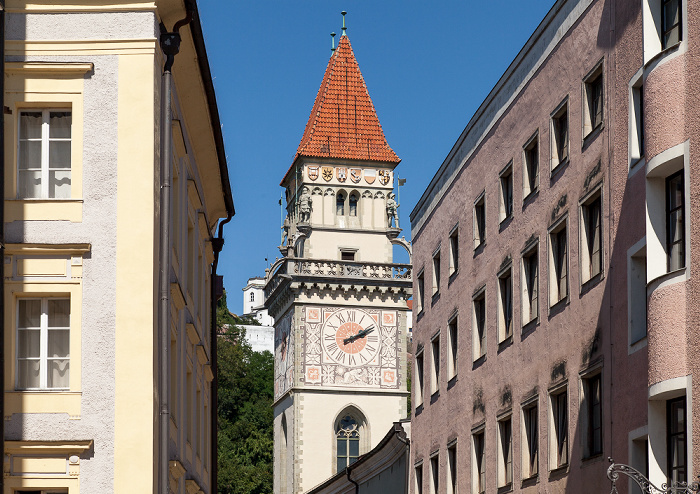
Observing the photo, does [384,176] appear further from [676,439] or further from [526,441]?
[676,439]

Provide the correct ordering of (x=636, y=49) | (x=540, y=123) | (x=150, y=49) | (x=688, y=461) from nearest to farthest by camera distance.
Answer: (x=688, y=461) < (x=150, y=49) < (x=636, y=49) < (x=540, y=123)

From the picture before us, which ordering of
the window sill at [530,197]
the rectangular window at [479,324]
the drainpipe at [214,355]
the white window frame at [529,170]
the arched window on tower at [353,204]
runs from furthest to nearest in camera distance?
the arched window on tower at [353,204], the rectangular window at [479,324], the drainpipe at [214,355], the white window frame at [529,170], the window sill at [530,197]

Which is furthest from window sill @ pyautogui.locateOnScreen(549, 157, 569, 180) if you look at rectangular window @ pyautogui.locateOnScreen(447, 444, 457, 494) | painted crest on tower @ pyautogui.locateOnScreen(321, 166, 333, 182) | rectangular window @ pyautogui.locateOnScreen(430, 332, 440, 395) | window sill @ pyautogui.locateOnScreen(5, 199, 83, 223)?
painted crest on tower @ pyautogui.locateOnScreen(321, 166, 333, 182)

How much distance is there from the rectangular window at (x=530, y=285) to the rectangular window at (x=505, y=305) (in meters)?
1.16

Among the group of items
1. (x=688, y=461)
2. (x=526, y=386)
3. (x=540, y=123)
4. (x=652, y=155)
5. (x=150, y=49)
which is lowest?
(x=688, y=461)

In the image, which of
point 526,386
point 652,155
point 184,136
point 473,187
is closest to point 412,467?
point 473,187

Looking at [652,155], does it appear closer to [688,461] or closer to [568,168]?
[688,461]

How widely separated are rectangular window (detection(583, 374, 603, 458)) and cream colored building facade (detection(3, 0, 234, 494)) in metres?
7.90

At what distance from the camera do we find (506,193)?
1233 inches

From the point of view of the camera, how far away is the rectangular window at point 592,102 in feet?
80.4

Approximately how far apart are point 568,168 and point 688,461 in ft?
31.4

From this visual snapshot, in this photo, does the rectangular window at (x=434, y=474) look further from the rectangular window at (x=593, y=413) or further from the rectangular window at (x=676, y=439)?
the rectangular window at (x=676, y=439)

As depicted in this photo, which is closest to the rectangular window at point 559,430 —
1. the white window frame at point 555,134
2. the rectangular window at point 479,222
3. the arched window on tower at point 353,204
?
the white window frame at point 555,134

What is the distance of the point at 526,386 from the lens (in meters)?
28.3
